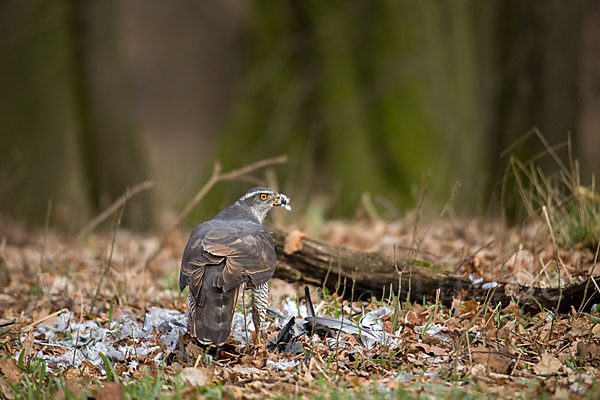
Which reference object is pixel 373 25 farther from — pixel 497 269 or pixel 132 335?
pixel 132 335

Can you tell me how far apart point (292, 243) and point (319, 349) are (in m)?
0.86

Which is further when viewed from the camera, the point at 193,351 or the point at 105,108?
the point at 105,108

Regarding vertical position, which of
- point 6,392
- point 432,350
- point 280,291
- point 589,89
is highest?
point 589,89

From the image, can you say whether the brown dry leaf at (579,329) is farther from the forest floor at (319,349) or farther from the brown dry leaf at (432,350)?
the brown dry leaf at (432,350)

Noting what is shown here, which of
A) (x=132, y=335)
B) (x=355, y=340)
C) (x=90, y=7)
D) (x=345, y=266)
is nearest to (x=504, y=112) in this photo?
(x=345, y=266)

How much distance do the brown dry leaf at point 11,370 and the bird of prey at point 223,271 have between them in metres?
0.99

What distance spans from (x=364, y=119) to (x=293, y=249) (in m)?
5.83

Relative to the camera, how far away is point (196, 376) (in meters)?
3.13

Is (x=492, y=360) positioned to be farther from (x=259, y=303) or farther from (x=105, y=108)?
(x=105, y=108)

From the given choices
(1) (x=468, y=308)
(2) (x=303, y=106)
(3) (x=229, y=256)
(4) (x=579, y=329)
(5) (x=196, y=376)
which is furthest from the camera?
(2) (x=303, y=106)

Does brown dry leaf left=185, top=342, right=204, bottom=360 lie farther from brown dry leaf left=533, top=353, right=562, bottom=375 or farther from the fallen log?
brown dry leaf left=533, top=353, right=562, bottom=375

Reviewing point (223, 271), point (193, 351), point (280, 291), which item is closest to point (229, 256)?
point (223, 271)

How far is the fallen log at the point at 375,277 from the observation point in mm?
3875

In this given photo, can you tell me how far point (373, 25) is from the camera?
9.50 metres
